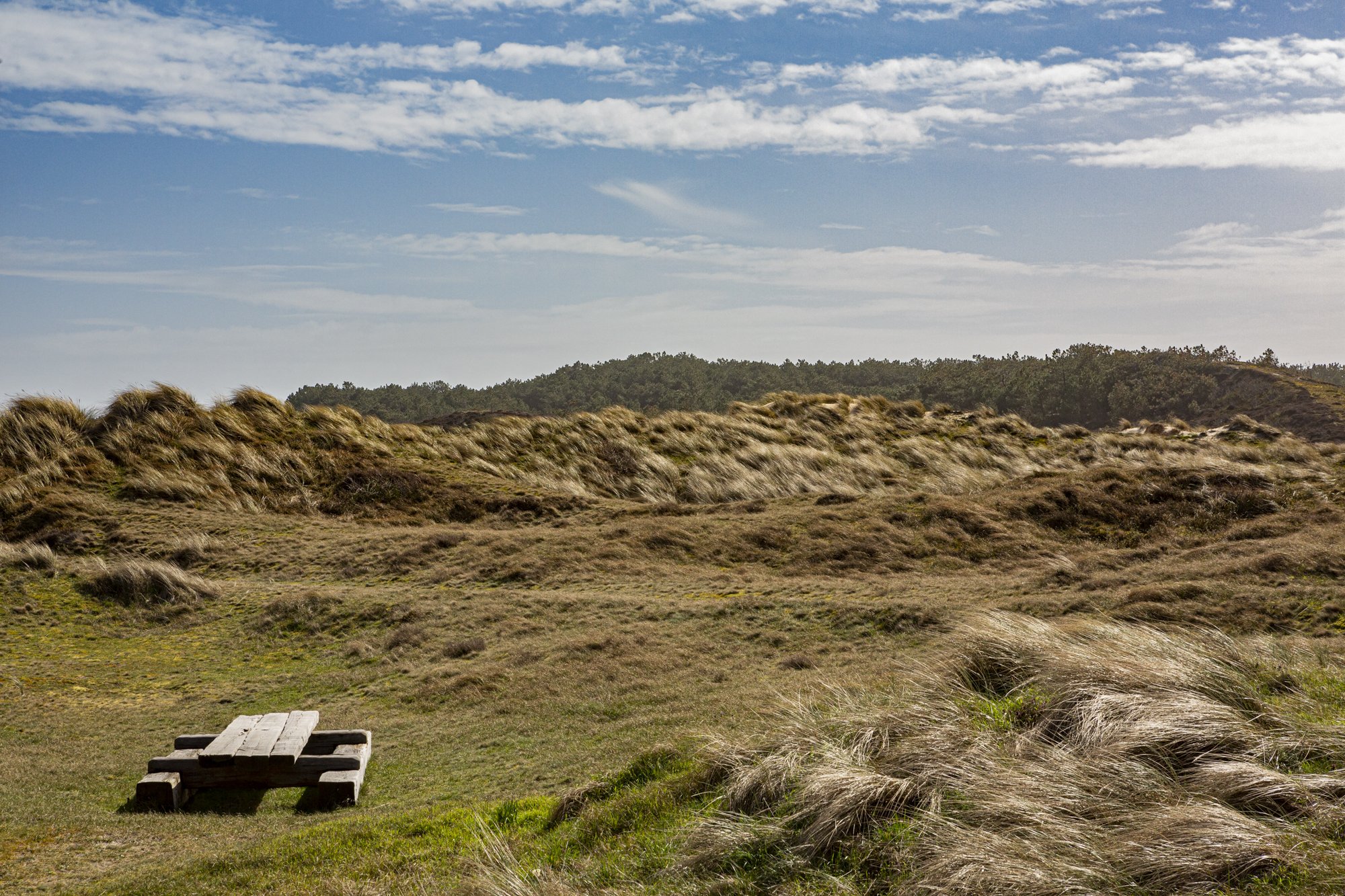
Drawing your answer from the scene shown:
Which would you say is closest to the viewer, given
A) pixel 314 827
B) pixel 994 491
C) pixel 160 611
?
pixel 314 827

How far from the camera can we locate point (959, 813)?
457cm

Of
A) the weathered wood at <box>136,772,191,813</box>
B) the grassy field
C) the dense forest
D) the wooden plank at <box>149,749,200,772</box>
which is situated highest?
the dense forest

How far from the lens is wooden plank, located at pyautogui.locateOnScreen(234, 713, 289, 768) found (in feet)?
27.4

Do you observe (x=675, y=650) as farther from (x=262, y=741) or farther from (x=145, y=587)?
(x=145, y=587)

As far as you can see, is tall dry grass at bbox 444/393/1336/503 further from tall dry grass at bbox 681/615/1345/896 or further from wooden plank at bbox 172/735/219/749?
tall dry grass at bbox 681/615/1345/896

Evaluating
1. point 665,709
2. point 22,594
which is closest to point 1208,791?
point 665,709

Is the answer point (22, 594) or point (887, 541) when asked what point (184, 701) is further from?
point (887, 541)

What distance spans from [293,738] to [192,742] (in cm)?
111

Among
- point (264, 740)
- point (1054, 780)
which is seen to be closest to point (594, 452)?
point (264, 740)

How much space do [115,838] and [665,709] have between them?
4.90m

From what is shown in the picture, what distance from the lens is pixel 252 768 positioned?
8367 millimetres

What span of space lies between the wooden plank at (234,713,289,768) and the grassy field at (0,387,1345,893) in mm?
426

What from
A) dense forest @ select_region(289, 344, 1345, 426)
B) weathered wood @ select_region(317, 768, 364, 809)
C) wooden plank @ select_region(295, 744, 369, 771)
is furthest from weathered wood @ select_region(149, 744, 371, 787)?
dense forest @ select_region(289, 344, 1345, 426)

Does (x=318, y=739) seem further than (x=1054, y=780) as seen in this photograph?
Yes
